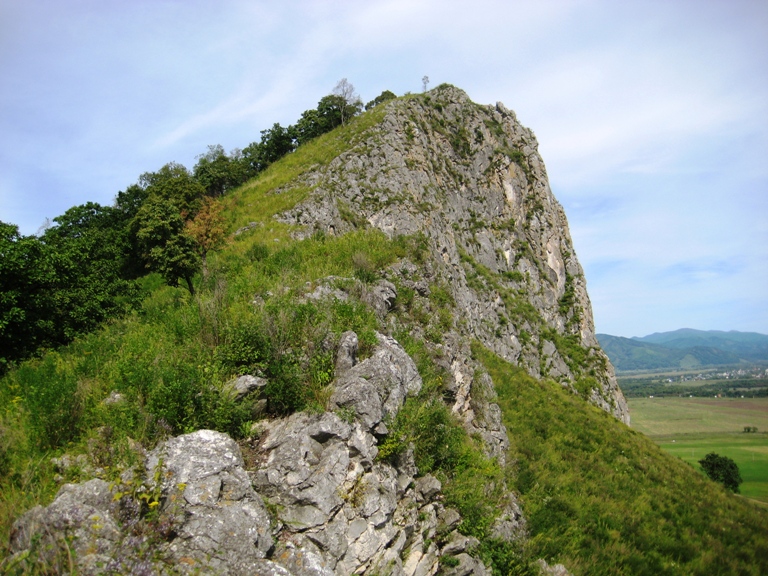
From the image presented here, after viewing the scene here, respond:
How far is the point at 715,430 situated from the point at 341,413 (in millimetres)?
164474

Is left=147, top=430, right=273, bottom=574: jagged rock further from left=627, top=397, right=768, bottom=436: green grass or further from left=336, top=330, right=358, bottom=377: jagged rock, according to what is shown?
left=627, top=397, right=768, bottom=436: green grass

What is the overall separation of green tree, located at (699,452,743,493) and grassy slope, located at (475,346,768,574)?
40.9m

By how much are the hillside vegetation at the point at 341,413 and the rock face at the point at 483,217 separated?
6705 mm

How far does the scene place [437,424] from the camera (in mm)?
8641

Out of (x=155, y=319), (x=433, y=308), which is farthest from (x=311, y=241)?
(x=155, y=319)

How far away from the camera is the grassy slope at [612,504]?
11930 mm

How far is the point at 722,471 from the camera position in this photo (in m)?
52.3

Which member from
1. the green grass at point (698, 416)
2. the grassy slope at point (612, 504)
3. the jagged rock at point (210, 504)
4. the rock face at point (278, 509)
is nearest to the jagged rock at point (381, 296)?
the rock face at point (278, 509)

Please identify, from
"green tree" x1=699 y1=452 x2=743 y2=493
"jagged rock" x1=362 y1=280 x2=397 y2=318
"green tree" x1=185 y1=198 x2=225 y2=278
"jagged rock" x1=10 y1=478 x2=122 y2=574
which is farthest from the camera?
"green tree" x1=699 y1=452 x2=743 y2=493

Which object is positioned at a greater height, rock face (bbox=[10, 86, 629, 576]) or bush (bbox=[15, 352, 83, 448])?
bush (bbox=[15, 352, 83, 448])

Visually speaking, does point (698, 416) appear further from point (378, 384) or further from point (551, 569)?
point (378, 384)

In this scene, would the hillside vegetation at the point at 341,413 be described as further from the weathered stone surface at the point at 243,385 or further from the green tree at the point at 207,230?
the green tree at the point at 207,230

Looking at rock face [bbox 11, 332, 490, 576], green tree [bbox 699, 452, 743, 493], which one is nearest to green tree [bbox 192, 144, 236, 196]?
rock face [bbox 11, 332, 490, 576]

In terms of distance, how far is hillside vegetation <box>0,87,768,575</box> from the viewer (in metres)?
6.05
